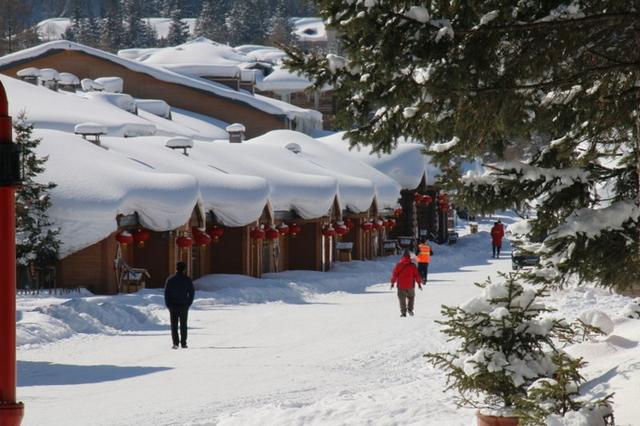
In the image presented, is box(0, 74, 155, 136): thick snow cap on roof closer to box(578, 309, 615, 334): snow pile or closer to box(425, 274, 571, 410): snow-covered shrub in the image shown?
box(578, 309, 615, 334): snow pile

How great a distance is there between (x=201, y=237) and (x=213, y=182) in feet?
12.0

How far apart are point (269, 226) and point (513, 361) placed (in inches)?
1232

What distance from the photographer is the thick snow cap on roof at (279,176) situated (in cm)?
4403

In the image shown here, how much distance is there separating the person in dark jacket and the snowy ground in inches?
15.0

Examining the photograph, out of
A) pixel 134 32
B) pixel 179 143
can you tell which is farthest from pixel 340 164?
pixel 134 32

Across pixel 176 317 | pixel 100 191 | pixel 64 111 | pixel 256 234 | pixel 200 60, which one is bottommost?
pixel 176 317

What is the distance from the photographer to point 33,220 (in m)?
31.8

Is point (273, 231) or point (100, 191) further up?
point (100, 191)

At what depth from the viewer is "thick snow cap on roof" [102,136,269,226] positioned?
3866 cm

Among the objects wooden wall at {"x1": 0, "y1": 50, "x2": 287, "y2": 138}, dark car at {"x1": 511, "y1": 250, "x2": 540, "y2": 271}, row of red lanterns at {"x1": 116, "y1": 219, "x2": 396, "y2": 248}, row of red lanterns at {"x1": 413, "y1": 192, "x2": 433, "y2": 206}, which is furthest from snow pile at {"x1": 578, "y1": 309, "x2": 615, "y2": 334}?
wooden wall at {"x1": 0, "y1": 50, "x2": 287, "y2": 138}

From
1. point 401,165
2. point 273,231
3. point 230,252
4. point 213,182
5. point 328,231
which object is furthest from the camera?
point 401,165

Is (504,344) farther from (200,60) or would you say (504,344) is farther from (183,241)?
(200,60)

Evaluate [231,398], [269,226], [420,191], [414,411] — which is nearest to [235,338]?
[231,398]

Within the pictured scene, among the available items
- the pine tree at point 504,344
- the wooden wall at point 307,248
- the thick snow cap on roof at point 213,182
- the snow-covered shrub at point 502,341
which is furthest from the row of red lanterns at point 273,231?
the snow-covered shrub at point 502,341
